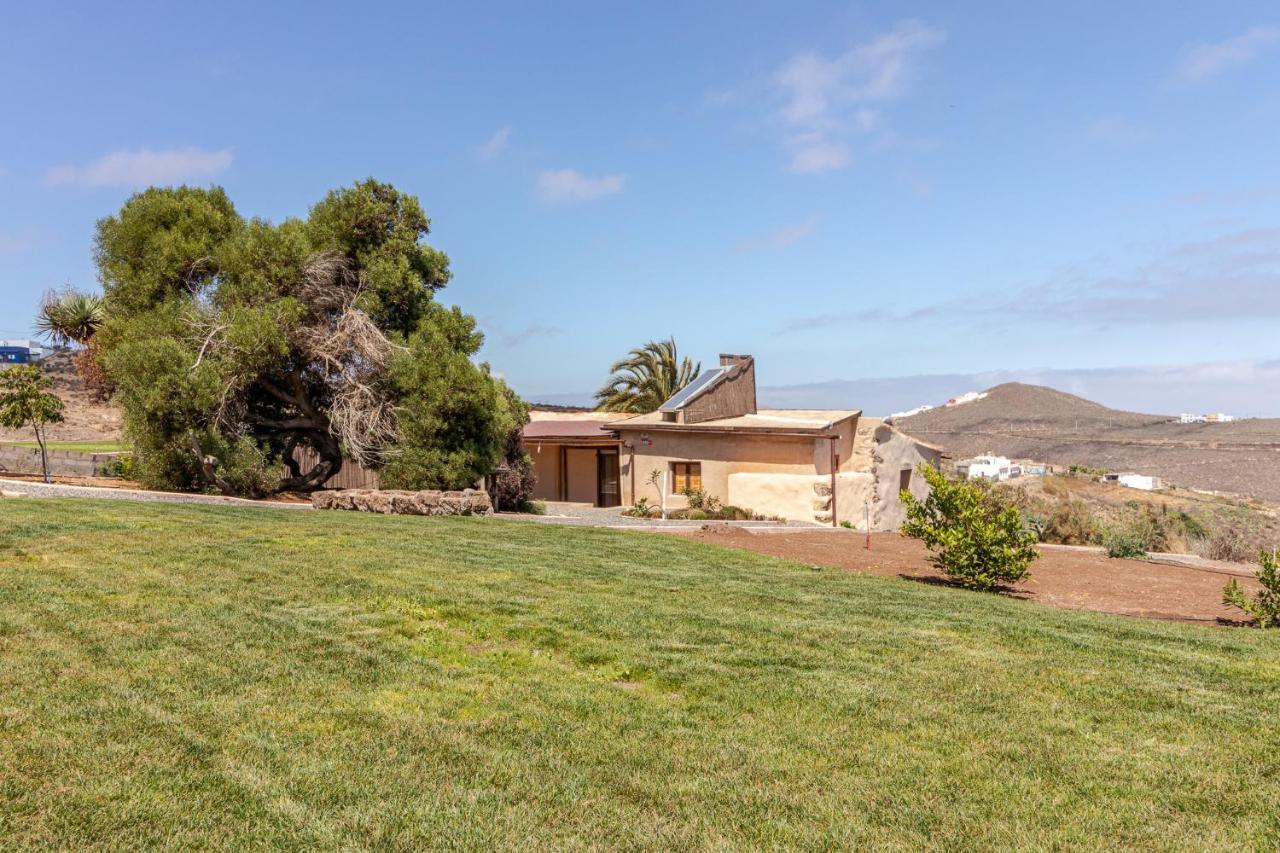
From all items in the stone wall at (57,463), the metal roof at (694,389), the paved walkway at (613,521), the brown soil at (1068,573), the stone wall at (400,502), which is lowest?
the brown soil at (1068,573)

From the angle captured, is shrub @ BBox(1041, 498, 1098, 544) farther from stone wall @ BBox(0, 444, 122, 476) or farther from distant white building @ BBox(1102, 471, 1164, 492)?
stone wall @ BBox(0, 444, 122, 476)

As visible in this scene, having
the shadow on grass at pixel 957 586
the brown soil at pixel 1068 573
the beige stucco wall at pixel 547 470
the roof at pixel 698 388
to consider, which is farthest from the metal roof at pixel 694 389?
the shadow on grass at pixel 957 586

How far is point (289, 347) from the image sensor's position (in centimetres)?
2248

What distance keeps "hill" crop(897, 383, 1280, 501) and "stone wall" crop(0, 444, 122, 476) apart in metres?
38.8

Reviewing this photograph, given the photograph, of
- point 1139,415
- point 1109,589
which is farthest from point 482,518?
point 1139,415

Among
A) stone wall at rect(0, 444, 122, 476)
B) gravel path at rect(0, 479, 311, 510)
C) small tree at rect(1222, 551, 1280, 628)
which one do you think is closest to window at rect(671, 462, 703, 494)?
gravel path at rect(0, 479, 311, 510)

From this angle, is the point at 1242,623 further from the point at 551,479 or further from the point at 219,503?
the point at 551,479

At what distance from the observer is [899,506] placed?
3028cm

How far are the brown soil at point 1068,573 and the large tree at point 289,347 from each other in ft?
25.9

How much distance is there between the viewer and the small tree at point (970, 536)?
Answer: 13312 millimetres

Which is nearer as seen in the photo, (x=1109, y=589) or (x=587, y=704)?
(x=587, y=704)

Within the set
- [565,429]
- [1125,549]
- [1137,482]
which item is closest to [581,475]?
[565,429]

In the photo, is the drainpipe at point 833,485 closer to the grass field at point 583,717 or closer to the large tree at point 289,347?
the large tree at point 289,347

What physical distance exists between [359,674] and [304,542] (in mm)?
6684
